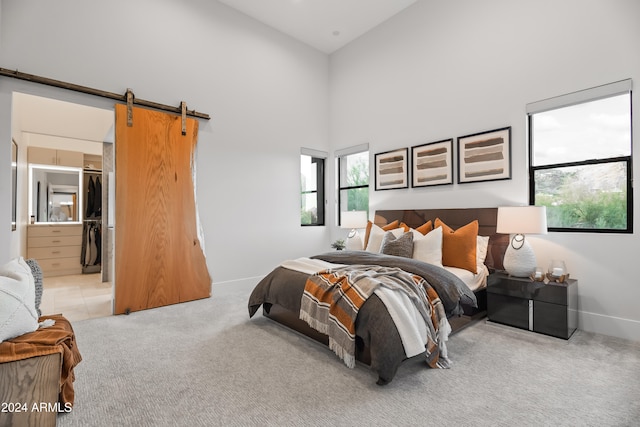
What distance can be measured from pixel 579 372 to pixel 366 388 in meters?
1.49

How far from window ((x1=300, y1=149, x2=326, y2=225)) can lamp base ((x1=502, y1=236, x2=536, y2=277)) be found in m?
3.26

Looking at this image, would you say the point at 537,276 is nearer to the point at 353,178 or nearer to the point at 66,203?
the point at 353,178

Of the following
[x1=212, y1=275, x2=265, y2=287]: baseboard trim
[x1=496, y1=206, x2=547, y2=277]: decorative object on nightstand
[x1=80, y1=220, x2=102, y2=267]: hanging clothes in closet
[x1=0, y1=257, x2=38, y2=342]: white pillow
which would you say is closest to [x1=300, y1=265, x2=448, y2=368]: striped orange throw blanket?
[x1=496, y1=206, x2=547, y2=277]: decorative object on nightstand

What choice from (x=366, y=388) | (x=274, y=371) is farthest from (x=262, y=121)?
(x=366, y=388)

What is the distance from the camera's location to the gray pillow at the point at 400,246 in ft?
11.3

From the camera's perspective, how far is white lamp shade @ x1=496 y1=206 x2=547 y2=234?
116 inches

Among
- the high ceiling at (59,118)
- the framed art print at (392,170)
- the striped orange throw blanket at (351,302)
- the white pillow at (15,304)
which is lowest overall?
the striped orange throw blanket at (351,302)

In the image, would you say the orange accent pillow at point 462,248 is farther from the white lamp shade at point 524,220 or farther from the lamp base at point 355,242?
the lamp base at point 355,242

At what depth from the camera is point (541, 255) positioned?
3.28m

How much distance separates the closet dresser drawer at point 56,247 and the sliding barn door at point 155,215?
3334mm

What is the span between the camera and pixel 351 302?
2.23 metres

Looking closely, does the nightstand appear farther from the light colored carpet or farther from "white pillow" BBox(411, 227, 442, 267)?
"white pillow" BBox(411, 227, 442, 267)

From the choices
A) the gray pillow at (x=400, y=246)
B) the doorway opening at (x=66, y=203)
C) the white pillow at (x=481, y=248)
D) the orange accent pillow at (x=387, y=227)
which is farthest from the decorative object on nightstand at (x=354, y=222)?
the doorway opening at (x=66, y=203)

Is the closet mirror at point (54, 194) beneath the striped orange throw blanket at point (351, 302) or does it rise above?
above
